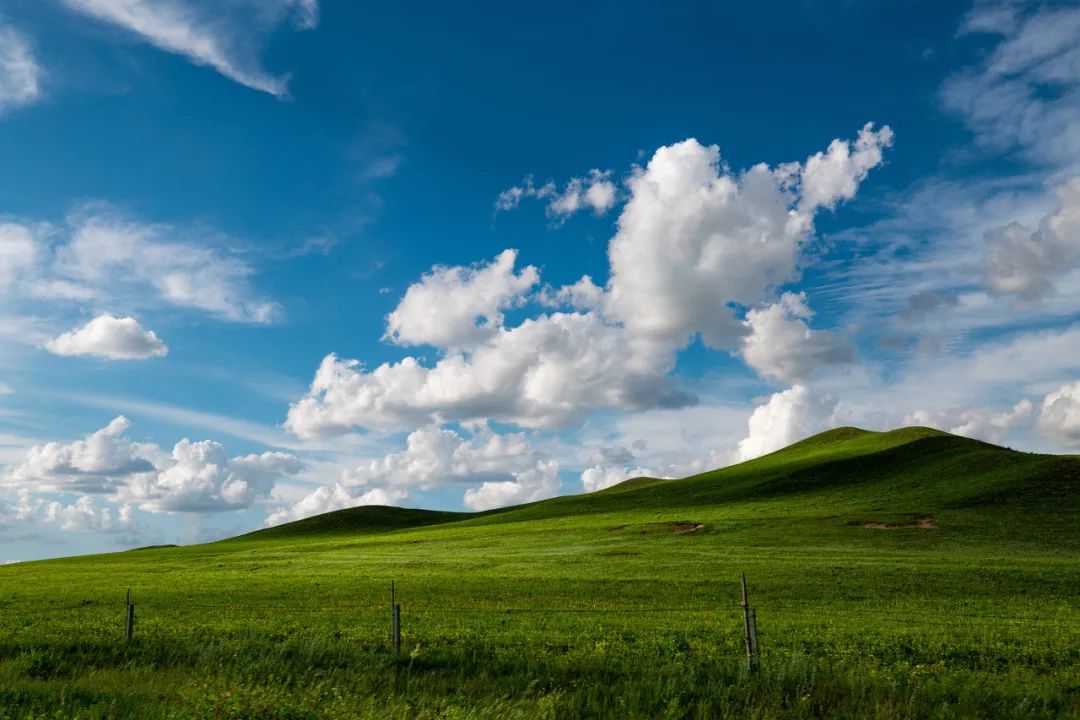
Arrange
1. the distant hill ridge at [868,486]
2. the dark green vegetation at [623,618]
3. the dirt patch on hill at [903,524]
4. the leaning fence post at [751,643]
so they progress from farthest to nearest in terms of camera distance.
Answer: the distant hill ridge at [868,486] < the dirt patch on hill at [903,524] < the leaning fence post at [751,643] < the dark green vegetation at [623,618]

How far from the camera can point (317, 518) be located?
479 feet

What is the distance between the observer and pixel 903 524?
2734 inches

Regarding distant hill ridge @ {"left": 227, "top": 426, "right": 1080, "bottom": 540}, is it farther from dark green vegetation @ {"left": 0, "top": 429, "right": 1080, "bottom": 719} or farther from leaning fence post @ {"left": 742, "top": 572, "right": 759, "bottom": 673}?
leaning fence post @ {"left": 742, "top": 572, "right": 759, "bottom": 673}

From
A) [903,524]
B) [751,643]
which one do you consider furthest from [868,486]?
[751,643]

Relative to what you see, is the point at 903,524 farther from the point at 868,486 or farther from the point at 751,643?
the point at 751,643

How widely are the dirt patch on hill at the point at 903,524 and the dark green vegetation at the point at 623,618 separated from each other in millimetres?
618

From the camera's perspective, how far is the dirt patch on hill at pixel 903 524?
67.6m

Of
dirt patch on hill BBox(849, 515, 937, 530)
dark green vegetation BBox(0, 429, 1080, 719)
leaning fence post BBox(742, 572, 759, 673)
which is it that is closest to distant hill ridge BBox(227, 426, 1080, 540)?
dirt patch on hill BBox(849, 515, 937, 530)

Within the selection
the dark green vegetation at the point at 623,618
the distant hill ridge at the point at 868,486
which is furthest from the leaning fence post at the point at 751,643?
the distant hill ridge at the point at 868,486

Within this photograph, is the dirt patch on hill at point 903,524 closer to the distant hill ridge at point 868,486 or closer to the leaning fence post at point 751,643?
the distant hill ridge at point 868,486

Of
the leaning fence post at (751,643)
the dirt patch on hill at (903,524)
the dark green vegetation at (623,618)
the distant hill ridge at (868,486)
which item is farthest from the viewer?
the distant hill ridge at (868,486)

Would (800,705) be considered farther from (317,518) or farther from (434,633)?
(317,518)

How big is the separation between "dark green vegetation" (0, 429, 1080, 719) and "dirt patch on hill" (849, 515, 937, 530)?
62 centimetres

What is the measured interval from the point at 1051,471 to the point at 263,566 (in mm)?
85536
